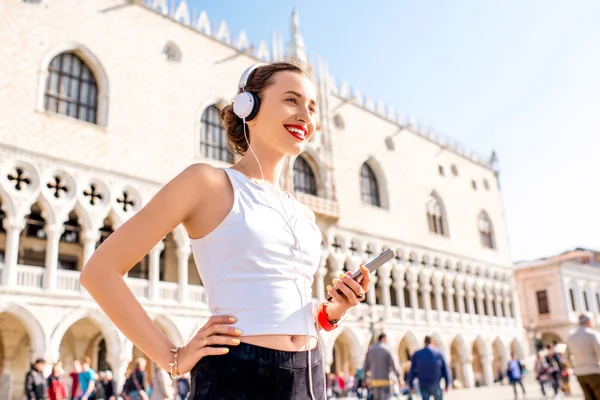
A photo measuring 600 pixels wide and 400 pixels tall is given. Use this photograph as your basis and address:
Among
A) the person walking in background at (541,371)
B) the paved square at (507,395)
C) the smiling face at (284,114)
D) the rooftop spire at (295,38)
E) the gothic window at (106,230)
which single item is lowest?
the paved square at (507,395)

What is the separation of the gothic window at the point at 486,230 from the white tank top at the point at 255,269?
2796 centimetres

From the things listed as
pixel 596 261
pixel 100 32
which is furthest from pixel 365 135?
pixel 596 261

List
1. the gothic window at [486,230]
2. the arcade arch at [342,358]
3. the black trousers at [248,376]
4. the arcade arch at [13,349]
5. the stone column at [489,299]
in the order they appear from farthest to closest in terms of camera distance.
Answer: the gothic window at [486,230], the stone column at [489,299], the arcade arch at [342,358], the arcade arch at [13,349], the black trousers at [248,376]

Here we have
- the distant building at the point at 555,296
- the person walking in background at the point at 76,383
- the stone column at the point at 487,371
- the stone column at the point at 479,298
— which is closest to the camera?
the person walking in background at the point at 76,383

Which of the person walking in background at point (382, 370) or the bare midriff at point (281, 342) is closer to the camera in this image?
the bare midriff at point (281, 342)

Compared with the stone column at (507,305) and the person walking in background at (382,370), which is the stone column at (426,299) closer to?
the stone column at (507,305)

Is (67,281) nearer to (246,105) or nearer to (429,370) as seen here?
(429,370)

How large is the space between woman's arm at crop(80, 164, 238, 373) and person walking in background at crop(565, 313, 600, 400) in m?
4.84

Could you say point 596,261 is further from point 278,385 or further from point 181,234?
point 278,385

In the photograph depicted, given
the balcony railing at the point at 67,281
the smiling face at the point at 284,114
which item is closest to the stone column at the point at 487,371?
the balcony railing at the point at 67,281

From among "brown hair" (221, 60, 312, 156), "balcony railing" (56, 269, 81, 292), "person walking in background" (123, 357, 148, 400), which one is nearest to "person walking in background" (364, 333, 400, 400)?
"person walking in background" (123, 357, 148, 400)

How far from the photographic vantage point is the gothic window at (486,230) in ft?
91.4

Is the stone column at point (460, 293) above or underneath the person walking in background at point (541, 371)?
above

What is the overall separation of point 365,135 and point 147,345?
21789 millimetres
